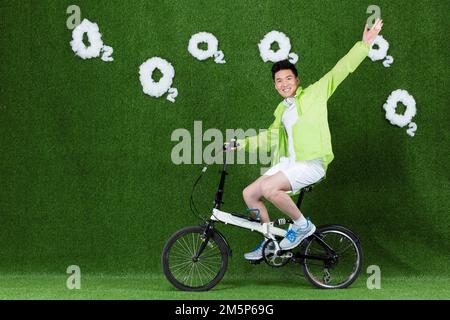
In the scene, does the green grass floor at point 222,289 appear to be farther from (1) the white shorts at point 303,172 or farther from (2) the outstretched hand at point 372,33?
(2) the outstretched hand at point 372,33

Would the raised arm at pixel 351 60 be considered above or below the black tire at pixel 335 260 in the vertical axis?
above

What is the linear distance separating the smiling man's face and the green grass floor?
1270 millimetres

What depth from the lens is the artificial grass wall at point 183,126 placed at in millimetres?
5227

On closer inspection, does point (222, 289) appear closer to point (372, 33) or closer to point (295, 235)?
point (295, 235)

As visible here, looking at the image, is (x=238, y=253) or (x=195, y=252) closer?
(x=195, y=252)

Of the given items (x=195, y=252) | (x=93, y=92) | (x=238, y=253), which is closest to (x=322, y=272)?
(x=238, y=253)

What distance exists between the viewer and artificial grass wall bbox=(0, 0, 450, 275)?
5.23 meters

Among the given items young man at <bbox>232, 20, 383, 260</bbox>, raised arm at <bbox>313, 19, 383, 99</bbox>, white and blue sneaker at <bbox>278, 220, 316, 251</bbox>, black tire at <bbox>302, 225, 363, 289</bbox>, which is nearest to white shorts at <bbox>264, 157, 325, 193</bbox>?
young man at <bbox>232, 20, 383, 260</bbox>

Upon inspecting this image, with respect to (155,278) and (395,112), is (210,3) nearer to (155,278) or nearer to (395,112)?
(395,112)

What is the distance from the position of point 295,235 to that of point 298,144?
565 mm

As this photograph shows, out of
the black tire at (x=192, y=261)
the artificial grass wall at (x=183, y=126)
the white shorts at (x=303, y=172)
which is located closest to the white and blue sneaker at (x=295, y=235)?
the white shorts at (x=303, y=172)

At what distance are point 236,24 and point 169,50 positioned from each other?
0.52 metres

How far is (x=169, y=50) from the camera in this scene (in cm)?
528

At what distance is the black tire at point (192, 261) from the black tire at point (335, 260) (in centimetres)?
57
